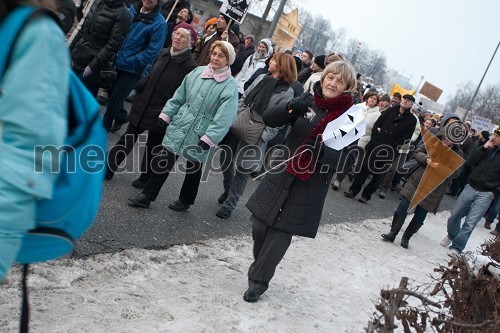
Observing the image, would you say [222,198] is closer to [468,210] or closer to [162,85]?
[162,85]

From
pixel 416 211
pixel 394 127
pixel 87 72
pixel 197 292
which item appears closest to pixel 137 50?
pixel 87 72

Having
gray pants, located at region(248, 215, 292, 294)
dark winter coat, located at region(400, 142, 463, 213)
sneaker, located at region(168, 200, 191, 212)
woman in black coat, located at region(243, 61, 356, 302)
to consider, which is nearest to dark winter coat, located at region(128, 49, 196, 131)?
sneaker, located at region(168, 200, 191, 212)

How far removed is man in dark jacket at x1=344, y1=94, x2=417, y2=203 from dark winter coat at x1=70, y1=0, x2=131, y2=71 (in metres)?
6.07

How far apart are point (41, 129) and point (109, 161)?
196 inches

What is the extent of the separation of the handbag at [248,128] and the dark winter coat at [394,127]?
5.57 m

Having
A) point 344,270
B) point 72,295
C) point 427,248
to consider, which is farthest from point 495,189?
point 72,295

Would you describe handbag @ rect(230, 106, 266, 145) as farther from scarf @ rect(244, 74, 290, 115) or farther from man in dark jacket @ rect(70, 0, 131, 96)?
man in dark jacket @ rect(70, 0, 131, 96)

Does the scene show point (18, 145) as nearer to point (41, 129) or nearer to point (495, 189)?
point (41, 129)

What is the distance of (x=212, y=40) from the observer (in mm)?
9711

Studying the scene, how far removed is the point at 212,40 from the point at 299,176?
5856 millimetres

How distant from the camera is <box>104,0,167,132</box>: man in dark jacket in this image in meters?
7.12

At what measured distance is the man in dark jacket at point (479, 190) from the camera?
28.7 feet

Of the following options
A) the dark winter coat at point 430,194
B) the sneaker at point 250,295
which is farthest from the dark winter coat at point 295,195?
the dark winter coat at point 430,194

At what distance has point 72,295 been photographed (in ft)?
12.1
